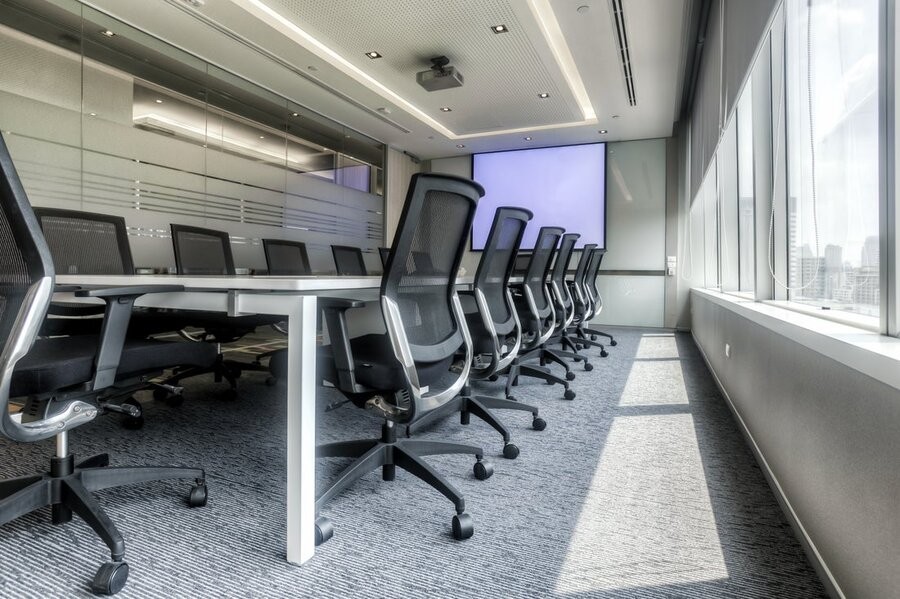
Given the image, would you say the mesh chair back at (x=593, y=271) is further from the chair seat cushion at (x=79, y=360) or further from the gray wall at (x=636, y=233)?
the chair seat cushion at (x=79, y=360)

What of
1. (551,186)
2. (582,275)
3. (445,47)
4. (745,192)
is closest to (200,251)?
(445,47)

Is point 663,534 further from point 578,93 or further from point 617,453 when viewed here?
point 578,93

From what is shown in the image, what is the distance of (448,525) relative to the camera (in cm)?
152

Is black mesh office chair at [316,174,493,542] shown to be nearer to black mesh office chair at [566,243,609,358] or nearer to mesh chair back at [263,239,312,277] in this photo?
mesh chair back at [263,239,312,277]

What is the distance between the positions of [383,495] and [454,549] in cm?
42

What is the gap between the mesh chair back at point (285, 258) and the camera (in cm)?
364

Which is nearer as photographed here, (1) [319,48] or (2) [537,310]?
(2) [537,310]

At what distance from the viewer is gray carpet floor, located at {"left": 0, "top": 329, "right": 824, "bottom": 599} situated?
123cm

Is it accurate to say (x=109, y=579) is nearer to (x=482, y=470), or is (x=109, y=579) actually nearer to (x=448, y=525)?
(x=448, y=525)

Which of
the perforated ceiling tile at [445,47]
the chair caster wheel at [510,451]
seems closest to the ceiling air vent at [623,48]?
the perforated ceiling tile at [445,47]

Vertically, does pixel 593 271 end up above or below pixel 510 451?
above

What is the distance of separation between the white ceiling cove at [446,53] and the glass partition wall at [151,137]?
10.6 inches

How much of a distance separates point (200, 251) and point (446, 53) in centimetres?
318

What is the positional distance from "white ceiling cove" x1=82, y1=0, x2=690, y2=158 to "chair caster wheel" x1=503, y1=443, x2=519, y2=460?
363 cm
